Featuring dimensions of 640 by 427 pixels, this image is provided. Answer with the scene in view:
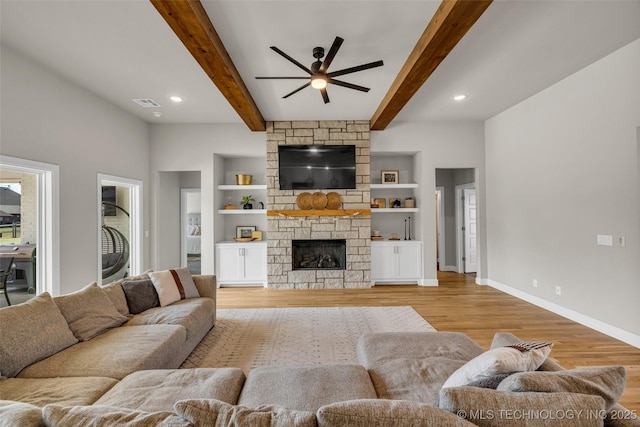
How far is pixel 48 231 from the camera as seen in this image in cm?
354

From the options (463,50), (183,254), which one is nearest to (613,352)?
(463,50)

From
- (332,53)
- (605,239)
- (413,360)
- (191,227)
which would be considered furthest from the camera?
(191,227)

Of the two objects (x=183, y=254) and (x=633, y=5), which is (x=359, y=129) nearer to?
(x=633, y=5)

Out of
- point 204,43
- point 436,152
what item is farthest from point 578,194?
point 204,43

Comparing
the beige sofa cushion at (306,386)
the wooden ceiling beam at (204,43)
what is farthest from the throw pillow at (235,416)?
the wooden ceiling beam at (204,43)

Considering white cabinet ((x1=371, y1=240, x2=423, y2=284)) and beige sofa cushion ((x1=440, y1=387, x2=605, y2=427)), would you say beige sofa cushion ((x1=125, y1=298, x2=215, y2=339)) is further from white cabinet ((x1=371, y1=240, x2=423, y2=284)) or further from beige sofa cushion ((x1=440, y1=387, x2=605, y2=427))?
white cabinet ((x1=371, y1=240, x2=423, y2=284))

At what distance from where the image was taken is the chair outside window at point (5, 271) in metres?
3.17

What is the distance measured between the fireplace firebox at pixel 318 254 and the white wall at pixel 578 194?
281cm

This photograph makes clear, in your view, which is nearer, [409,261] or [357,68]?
[357,68]

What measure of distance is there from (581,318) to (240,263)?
4.97m

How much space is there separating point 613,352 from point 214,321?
4036mm

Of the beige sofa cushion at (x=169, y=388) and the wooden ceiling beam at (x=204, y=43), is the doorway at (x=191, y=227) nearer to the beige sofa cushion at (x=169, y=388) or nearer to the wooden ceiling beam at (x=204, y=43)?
the wooden ceiling beam at (x=204, y=43)

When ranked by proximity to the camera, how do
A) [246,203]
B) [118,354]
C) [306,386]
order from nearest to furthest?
[306,386]
[118,354]
[246,203]

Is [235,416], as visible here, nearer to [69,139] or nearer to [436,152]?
[69,139]
